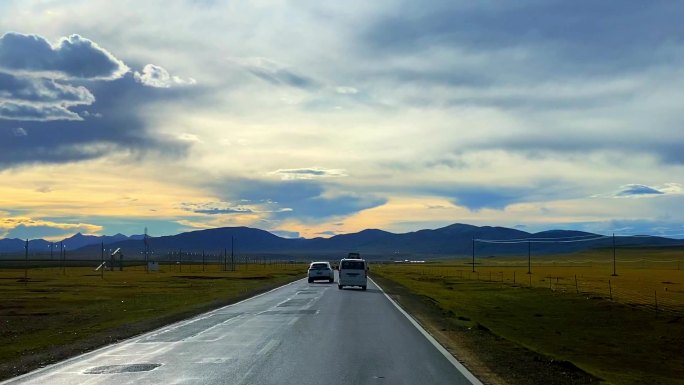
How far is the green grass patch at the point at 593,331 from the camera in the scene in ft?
72.4

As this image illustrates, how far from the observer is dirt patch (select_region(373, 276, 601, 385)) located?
13383 mm

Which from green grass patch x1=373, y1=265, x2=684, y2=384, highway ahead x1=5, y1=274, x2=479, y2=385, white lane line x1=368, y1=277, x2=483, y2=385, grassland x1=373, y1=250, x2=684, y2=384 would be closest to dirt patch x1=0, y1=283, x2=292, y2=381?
highway ahead x1=5, y1=274, x2=479, y2=385

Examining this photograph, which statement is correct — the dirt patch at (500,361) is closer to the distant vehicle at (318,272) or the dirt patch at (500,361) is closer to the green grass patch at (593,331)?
the green grass patch at (593,331)

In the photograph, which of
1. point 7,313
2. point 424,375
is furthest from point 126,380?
point 7,313

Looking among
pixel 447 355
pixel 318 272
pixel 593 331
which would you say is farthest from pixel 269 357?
pixel 318 272

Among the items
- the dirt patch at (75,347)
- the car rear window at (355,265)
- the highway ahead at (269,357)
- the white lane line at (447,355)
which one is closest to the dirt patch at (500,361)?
the white lane line at (447,355)

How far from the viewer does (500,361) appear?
15.9 meters

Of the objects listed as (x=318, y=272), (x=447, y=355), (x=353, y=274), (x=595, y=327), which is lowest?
(x=595, y=327)

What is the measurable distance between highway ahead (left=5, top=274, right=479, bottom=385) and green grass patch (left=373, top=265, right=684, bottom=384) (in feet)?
14.5

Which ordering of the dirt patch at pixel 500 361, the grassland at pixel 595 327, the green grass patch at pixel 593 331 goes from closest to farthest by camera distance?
the dirt patch at pixel 500 361 → the green grass patch at pixel 593 331 → the grassland at pixel 595 327

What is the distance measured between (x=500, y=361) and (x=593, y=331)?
1921cm

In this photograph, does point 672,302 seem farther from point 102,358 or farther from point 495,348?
point 102,358

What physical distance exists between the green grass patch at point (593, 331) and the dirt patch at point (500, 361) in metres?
1.26

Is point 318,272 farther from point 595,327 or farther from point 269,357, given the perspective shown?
point 269,357
